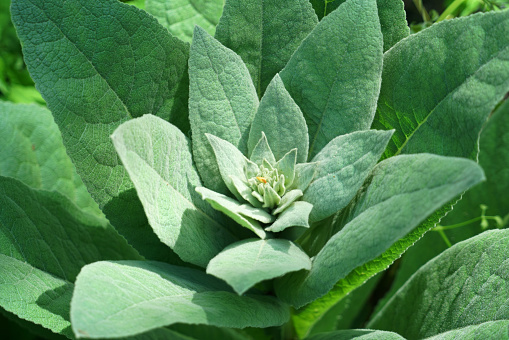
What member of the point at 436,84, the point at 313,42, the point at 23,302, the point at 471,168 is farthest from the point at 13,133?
the point at 471,168

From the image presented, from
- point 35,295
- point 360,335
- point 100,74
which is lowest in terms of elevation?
point 360,335

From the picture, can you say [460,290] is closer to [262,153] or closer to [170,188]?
[262,153]

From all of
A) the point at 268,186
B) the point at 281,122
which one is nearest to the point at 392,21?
the point at 281,122

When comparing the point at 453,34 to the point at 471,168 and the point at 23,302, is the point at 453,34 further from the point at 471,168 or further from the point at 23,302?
the point at 23,302

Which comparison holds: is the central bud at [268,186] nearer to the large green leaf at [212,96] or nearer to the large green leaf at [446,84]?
the large green leaf at [212,96]

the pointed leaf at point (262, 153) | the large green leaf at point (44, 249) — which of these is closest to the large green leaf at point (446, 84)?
the pointed leaf at point (262, 153)

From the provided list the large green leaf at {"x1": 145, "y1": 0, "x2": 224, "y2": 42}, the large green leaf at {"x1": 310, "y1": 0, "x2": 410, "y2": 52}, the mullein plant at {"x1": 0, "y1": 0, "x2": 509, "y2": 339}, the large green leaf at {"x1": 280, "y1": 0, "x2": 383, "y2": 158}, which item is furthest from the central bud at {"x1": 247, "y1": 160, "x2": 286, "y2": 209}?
the large green leaf at {"x1": 145, "y1": 0, "x2": 224, "y2": 42}
